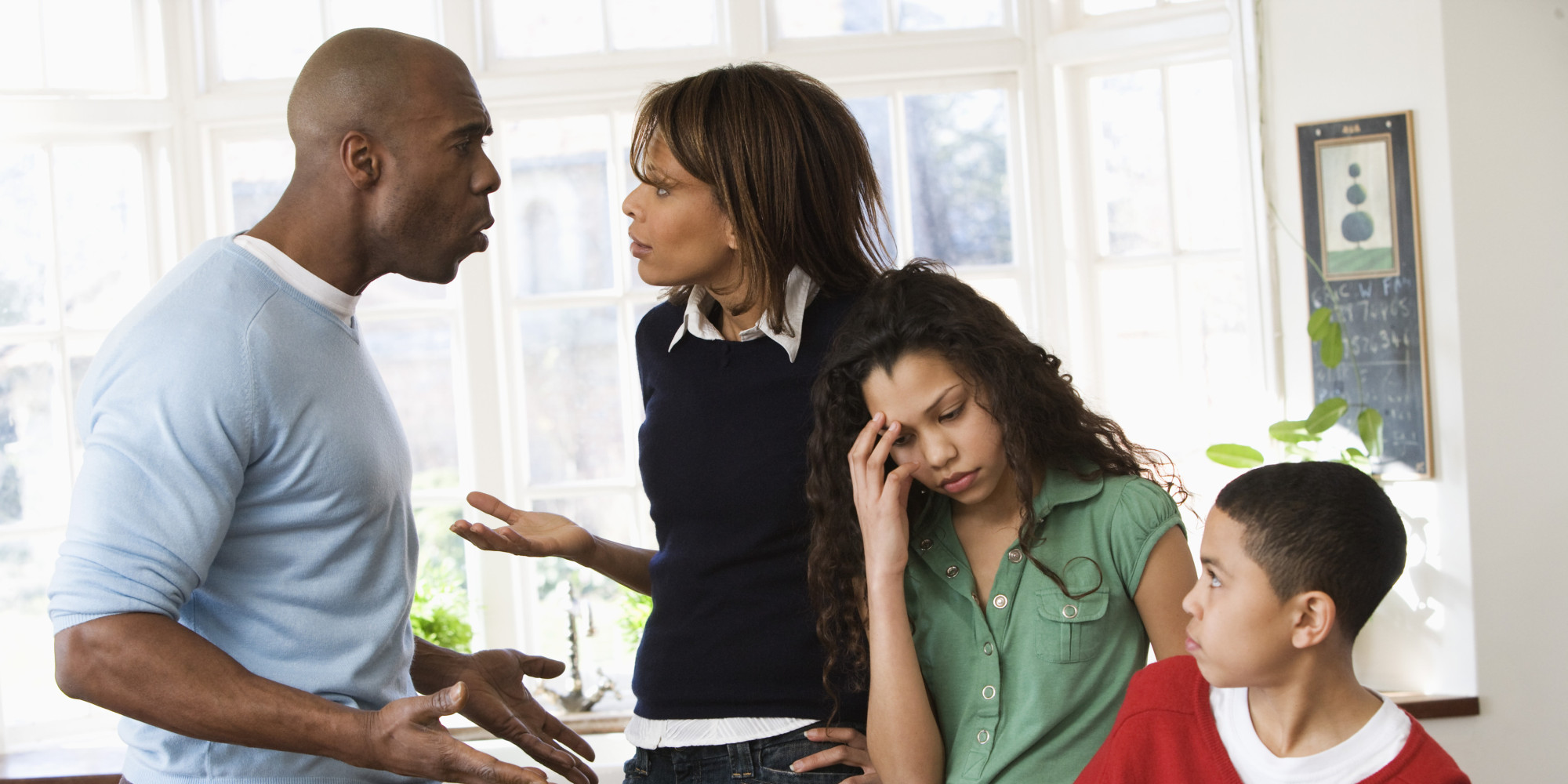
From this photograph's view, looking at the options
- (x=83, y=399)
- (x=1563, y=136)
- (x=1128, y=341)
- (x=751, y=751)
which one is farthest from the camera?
(x=1128, y=341)

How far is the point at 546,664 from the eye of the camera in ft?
5.83

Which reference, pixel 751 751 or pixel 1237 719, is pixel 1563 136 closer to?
pixel 1237 719

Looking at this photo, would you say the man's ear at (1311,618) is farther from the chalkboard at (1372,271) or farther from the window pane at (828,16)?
the window pane at (828,16)

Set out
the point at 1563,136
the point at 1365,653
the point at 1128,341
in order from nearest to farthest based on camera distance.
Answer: the point at 1563,136
the point at 1365,653
the point at 1128,341

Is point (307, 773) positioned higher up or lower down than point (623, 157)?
lower down

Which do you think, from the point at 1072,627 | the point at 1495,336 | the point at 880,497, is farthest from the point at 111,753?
the point at 1495,336

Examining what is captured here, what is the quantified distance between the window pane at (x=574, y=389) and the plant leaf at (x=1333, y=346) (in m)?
2.03

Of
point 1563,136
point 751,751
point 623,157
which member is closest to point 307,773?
point 751,751

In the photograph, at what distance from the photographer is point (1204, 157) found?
338 centimetres

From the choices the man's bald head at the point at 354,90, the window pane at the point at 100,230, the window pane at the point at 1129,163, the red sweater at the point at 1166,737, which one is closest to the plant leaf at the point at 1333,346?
the window pane at the point at 1129,163

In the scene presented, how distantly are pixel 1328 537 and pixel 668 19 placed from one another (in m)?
2.82

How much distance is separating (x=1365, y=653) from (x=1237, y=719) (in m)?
2.13

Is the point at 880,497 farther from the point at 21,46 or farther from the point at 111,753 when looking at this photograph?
the point at 21,46

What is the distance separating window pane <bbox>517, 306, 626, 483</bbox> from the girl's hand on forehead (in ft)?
7.36
